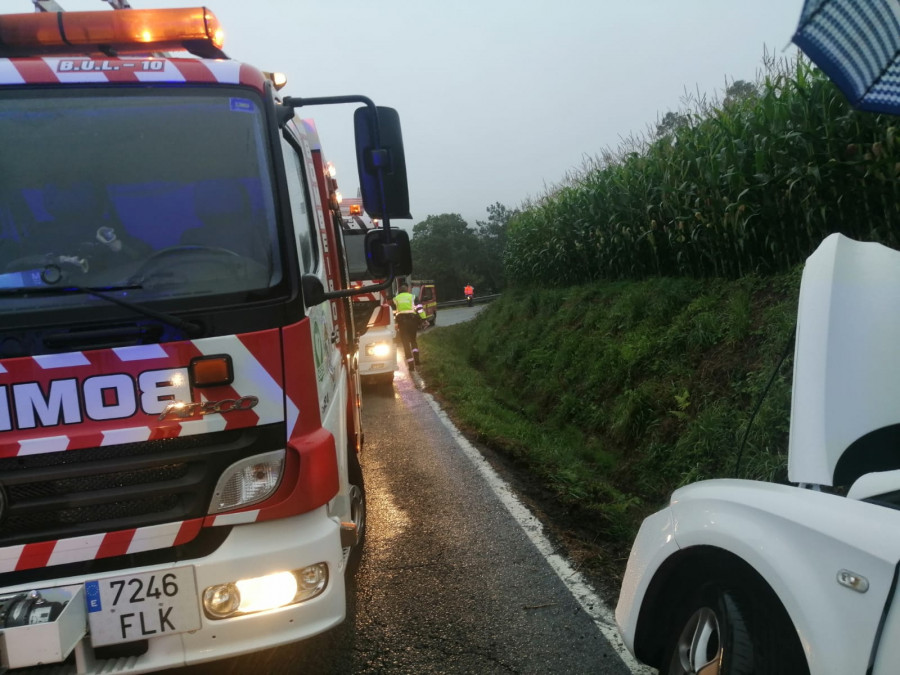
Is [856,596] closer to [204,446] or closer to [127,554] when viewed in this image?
[204,446]

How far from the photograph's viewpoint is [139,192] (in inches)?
106

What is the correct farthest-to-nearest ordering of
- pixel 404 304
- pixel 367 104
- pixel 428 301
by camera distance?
pixel 428 301
pixel 404 304
pixel 367 104

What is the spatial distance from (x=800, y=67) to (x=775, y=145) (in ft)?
2.40

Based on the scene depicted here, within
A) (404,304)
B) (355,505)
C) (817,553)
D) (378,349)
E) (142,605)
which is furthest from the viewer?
(404,304)

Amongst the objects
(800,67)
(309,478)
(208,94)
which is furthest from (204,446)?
(800,67)

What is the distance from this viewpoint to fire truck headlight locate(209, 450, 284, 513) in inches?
99.1

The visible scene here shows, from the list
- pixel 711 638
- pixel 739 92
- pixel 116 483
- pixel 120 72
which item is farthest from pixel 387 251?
pixel 739 92

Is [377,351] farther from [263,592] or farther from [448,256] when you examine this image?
[448,256]

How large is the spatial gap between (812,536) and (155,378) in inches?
85.1

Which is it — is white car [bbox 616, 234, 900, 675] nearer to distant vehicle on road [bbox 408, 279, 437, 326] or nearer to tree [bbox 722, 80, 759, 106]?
tree [bbox 722, 80, 759, 106]

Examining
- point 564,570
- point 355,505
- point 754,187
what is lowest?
point 564,570

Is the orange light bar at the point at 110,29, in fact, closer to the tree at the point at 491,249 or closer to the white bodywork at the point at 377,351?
the white bodywork at the point at 377,351

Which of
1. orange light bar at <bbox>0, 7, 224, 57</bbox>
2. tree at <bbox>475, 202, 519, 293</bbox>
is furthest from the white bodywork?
tree at <bbox>475, 202, 519, 293</bbox>

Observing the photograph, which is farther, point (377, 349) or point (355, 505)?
point (377, 349)
